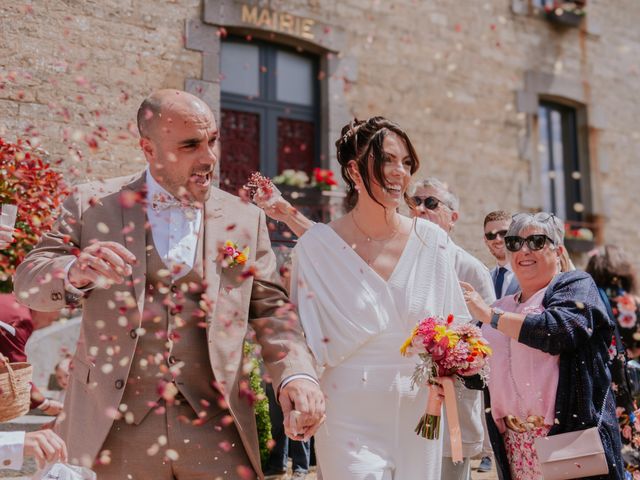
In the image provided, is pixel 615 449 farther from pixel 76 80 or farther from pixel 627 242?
pixel 627 242

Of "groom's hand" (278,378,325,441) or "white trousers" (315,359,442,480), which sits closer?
"groom's hand" (278,378,325,441)

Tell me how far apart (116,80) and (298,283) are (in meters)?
6.63

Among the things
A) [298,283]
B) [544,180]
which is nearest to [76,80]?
[298,283]

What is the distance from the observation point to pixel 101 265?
2414mm

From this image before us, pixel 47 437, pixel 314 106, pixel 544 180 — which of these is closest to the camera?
pixel 47 437

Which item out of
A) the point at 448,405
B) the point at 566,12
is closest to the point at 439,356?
the point at 448,405

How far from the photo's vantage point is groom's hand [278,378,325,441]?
8.57ft

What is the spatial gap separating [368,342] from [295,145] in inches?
316

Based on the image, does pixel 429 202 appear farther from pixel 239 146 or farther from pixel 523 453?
pixel 239 146

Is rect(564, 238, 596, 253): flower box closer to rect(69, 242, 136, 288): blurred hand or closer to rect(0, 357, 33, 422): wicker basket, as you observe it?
rect(0, 357, 33, 422): wicker basket

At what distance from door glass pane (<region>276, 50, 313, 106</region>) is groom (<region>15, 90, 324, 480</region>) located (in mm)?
8124

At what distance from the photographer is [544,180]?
42.7 ft

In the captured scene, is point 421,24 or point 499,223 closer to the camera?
point 499,223

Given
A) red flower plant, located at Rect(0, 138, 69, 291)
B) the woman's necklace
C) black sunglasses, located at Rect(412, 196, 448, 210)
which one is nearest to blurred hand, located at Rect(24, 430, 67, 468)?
the woman's necklace
